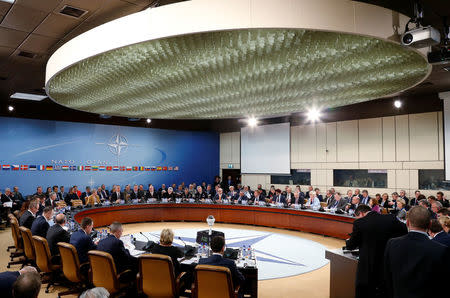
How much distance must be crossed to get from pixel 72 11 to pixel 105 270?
394 cm

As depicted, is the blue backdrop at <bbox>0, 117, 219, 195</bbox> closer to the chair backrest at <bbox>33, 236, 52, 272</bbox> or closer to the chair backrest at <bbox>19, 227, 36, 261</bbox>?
the chair backrest at <bbox>19, 227, 36, 261</bbox>

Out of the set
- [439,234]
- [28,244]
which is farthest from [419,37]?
[28,244]

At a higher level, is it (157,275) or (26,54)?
(26,54)

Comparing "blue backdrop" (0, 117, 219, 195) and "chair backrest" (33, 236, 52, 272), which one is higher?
"blue backdrop" (0, 117, 219, 195)

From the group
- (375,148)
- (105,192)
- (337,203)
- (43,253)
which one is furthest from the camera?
(105,192)

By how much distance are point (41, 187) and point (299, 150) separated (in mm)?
9973

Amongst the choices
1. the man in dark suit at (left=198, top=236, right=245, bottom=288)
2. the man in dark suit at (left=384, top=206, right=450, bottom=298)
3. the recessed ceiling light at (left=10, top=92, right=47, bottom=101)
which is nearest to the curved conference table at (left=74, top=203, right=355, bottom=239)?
the recessed ceiling light at (left=10, top=92, right=47, bottom=101)

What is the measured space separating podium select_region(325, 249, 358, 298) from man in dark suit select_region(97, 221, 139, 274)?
273cm

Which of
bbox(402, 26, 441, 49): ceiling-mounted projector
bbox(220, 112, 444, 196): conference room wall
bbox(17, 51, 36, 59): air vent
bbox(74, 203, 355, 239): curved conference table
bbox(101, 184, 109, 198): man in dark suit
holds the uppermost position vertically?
bbox(17, 51, 36, 59): air vent

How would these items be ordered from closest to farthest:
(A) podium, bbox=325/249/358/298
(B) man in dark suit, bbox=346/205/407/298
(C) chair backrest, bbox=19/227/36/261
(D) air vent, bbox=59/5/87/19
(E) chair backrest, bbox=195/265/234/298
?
(E) chair backrest, bbox=195/265/234/298 → (B) man in dark suit, bbox=346/205/407/298 → (A) podium, bbox=325/249/358/298 → (D) air vent, bbox=59/5/87/19 → (C) chair backrest, bbox=19/227/36/261

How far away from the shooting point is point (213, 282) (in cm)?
321

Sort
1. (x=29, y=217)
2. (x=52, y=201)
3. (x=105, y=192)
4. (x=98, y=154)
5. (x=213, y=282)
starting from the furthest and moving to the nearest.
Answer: (x=98, y=154) < (x=105, y=192) < (x=52, y=201) < (x=29, y=217) < (x=213, y=282)

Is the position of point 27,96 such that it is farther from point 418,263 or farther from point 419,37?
point 418,263

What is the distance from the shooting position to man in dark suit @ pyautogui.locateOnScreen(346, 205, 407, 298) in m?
3.61
